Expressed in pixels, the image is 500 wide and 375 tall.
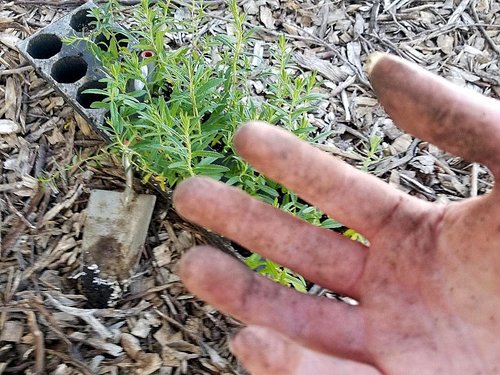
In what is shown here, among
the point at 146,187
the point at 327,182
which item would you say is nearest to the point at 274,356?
the point at 327,182

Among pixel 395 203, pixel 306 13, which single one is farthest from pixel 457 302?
pixel 306 13

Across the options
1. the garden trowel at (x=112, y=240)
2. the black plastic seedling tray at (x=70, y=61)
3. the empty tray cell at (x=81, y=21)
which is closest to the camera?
the garden trowel at (x=112, y=240)

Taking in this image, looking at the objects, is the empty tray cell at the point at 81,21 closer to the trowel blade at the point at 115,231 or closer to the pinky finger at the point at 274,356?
the trowel blade at the point at 115,231

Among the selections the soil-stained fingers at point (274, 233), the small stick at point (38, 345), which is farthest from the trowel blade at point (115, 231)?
the soil-stained fingers at point (274, 233)

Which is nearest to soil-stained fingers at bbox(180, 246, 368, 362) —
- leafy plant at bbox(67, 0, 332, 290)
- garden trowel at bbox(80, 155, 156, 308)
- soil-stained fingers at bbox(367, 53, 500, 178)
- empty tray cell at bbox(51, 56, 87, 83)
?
leafy plant at bbox(67, 0, 332, 290)

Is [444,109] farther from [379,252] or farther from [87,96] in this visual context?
[87,96]
